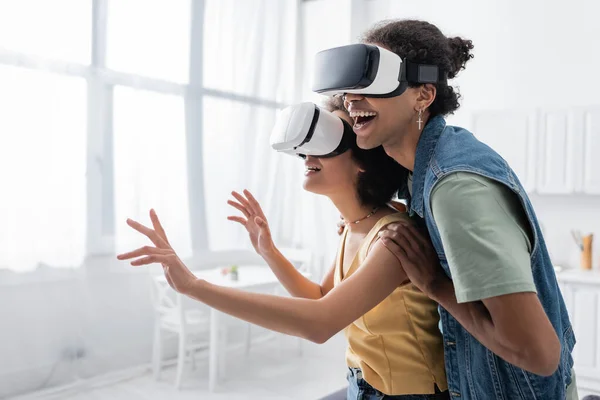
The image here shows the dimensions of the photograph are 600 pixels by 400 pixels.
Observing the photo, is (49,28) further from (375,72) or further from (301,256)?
(375,72)

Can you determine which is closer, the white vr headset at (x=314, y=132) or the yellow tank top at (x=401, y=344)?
the yellow tank top at (x=401, y=344)

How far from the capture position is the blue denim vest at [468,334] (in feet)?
3.37

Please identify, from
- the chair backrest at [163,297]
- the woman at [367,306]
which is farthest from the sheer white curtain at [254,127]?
the woman at [367,306]

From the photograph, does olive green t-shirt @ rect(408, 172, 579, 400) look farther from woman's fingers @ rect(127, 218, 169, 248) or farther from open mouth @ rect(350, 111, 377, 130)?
woman's fingers @ rect(127, 218, 169, 248)

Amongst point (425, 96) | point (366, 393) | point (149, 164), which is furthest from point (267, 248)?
point (149, 164)

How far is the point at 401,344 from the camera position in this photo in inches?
47.7

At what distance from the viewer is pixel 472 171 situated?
3.04ft

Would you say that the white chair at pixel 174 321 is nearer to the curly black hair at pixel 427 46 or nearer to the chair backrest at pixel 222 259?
the chair backrest at pixel 222 259

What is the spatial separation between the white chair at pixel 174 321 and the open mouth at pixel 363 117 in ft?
8.49

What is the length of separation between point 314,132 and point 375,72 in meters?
0.32

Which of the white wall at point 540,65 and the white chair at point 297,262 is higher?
the white wall at point 540,65

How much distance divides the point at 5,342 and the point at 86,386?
0.61 meters

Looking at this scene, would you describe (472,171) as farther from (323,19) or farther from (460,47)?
(323,19)

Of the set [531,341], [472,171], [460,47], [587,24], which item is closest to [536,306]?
[531,341]
